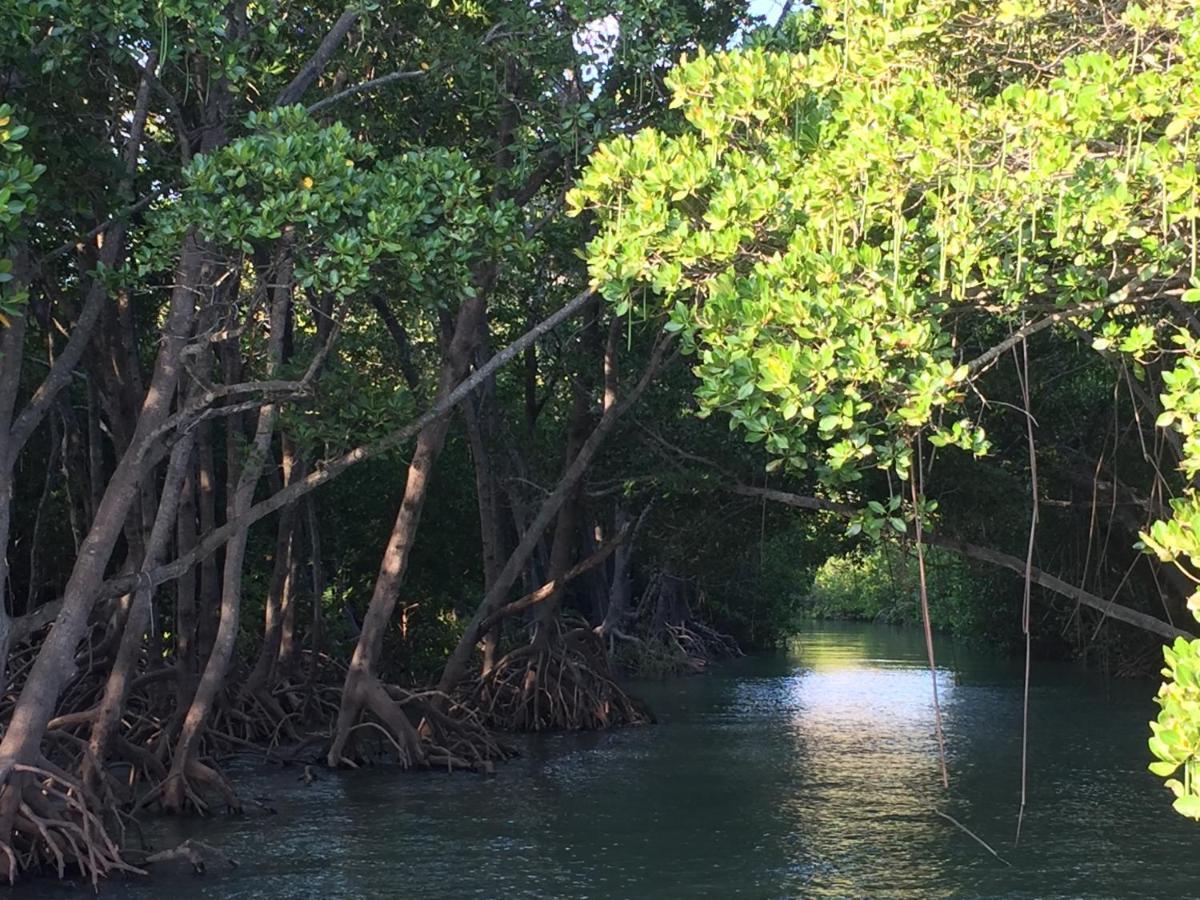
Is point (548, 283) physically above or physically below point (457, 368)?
above

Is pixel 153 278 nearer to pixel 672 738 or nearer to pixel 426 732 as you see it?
pixel 426 732

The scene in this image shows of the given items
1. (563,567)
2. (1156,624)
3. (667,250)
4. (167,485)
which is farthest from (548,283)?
(667,250)

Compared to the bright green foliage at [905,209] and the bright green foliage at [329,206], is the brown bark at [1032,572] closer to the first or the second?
the bright green foliage at [905,209]

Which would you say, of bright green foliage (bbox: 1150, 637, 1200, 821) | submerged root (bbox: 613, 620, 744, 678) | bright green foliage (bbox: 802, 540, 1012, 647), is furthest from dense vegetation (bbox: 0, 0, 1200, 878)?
submerged root (bbox: 613, 620, 744, 678)

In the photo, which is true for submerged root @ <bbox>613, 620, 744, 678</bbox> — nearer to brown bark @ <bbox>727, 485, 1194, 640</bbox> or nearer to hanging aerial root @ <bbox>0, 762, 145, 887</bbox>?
brown bark @ <bbox>727, 485, 1194, 640</bbox>

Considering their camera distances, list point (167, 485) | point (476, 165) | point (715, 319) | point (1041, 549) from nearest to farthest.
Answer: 1. point (715, 319)
2. point (167, 485)
3. point (476, 165)
4. point (1041, 549)

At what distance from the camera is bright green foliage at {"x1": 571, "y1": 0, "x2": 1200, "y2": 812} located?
6164mm

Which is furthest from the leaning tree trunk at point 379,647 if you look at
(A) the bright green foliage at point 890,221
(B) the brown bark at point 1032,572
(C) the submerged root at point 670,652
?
(C) the submerged root at point 670,652

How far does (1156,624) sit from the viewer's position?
10.5 metres

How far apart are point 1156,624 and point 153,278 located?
9.75m

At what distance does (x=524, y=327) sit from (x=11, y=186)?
11.8m

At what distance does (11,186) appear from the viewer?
7.84 meters

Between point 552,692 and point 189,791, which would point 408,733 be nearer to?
point 189,791

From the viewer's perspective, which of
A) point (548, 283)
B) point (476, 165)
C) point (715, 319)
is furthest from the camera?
point (548, 283)
